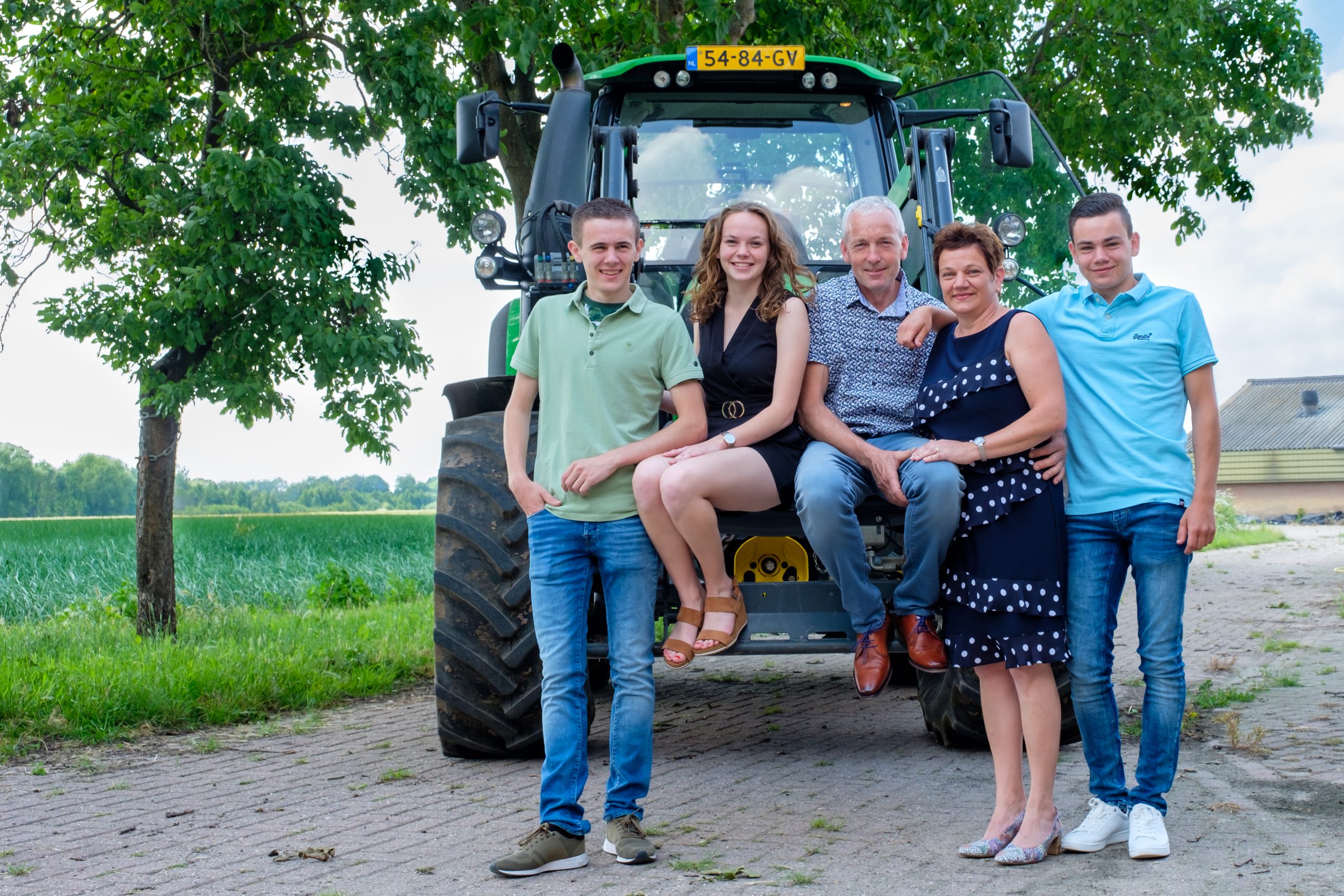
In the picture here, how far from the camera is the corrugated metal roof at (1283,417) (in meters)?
51.7

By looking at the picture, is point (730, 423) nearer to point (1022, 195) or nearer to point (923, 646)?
point (923, 646)

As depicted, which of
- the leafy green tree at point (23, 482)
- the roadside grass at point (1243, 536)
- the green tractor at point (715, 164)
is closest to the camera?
the green tractor at point (715, 164)

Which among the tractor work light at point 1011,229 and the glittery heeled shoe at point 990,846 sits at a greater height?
the tractor work light at point 1011,229

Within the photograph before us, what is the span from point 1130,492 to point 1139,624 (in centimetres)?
42

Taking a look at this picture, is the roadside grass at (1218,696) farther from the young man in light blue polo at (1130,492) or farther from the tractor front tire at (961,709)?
the young man in light blue polo at (1130,492)

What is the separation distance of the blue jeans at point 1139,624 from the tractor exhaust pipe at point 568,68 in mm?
3185

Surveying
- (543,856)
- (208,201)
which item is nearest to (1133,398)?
(543,856)

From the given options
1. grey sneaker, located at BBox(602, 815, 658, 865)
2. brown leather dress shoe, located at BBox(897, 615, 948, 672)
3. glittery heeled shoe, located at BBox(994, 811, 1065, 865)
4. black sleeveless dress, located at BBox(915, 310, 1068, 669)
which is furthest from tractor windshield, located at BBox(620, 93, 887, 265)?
glittery heeled shoe, located at BBox(994, 811, 1065, 865)

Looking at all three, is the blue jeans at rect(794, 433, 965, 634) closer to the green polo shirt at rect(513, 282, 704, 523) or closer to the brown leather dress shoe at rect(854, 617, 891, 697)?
the brown leather dress shoe at rect(854, 617, 891, 697)

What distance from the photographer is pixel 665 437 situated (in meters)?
3.94

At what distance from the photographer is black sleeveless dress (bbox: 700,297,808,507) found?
431 cm

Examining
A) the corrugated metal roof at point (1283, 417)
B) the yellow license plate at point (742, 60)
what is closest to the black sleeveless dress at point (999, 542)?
the yellow license plate at point (742, 60)

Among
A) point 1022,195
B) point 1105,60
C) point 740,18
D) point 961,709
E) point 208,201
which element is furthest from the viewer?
point 1105,60

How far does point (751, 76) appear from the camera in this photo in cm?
586
